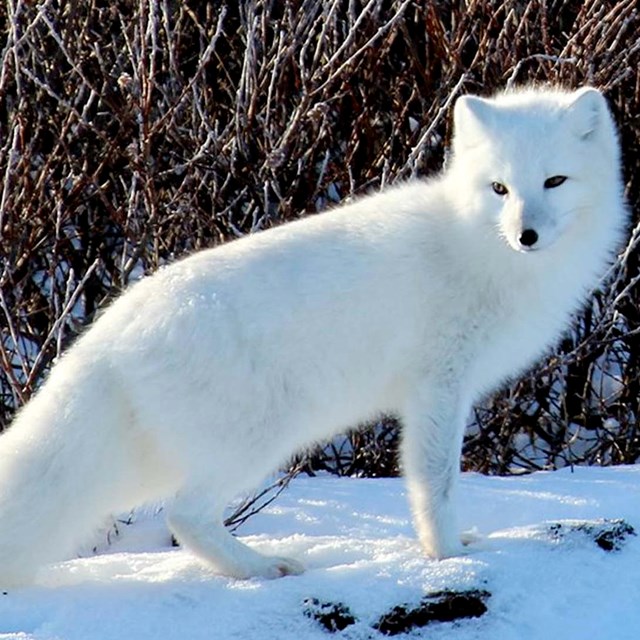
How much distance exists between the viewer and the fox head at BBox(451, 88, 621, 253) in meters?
3.30

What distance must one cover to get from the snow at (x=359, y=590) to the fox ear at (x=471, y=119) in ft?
3.74

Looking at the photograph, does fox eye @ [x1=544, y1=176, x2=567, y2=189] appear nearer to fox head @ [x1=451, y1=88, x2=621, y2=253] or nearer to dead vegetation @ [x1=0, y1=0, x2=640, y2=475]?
fox head @ [x1=451, y1=88, x2=621, y2=253]

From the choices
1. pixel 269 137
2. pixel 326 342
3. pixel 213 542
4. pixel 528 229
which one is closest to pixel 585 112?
pixel 528 229

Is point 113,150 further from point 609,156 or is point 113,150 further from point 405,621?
point 405,621

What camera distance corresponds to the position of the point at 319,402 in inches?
→ 133

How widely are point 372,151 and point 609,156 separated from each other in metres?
2.09

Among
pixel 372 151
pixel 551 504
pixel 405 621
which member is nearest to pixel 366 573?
pixel 405 621

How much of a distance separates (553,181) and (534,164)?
77 mm

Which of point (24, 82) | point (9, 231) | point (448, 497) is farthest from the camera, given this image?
point (24, 82)

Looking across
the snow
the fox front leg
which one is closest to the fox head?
the fox front leg

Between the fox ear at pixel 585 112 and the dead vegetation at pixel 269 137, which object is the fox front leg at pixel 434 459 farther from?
the dead vegetation at pixel 269 137

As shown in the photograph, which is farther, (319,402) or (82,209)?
(82,209)

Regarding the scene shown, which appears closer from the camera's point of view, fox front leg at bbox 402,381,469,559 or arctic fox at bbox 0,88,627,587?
arctic fox at bbox 0,88,627,587

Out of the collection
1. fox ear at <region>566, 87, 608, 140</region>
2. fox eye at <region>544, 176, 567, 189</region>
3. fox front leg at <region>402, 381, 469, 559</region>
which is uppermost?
fox ear at <region>566, 87, 608, 140</region>
